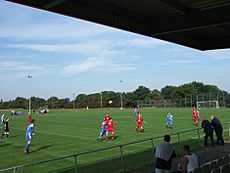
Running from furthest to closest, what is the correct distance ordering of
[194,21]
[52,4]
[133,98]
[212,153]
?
[133,98] → [212,153] → [194,21] → [52,4]

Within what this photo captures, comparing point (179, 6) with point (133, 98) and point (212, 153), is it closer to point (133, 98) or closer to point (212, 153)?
point (212, 153)

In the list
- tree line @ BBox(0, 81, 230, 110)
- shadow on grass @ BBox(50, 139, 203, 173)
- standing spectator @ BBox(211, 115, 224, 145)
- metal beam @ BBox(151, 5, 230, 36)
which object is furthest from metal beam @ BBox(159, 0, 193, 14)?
tree line @ BBox(0, 81, 230, 110)

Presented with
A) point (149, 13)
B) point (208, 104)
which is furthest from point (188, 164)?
point (208, 104)

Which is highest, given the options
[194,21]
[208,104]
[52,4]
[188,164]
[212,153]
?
[194,21]

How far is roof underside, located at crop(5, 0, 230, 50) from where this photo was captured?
26.1 feet

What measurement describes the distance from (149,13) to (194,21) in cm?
142

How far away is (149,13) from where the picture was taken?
951cm

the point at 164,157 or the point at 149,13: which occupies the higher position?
the point at 149,13

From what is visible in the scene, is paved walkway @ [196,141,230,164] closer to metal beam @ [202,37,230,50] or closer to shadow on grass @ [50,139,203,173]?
shadow on grass @ [50,139,203,173]

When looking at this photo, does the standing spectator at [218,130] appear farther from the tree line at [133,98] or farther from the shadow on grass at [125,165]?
the tree line at [133,98]

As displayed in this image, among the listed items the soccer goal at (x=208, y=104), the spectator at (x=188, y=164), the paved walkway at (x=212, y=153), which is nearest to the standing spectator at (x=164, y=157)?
the spectator at (x=188, y=164)

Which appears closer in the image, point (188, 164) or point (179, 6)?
point (188, 164)

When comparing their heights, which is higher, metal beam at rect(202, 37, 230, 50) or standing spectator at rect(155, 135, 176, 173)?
metal beam at rect(202, 37, 230, 50)

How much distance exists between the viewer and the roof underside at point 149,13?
7961mm
